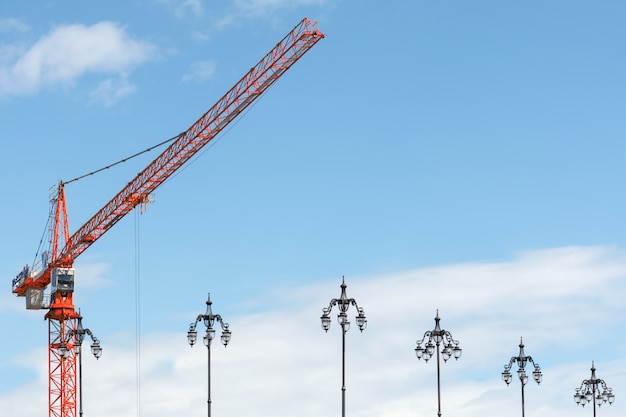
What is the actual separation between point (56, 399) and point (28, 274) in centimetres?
1531

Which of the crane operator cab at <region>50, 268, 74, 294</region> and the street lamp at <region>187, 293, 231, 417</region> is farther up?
the crane operator cab at <region>50, 268, 74, 294</region>

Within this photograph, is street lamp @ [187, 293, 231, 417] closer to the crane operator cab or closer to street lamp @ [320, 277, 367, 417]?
street lamp @ [320, 277, 367, 417]

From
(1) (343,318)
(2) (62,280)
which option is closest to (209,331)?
(1) (343,318)

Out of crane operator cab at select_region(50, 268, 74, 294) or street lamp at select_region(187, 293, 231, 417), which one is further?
crane operator cab at select_region(50, 268, 74, 294)

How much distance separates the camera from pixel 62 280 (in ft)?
498

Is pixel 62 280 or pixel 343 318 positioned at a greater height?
pixel 62 280

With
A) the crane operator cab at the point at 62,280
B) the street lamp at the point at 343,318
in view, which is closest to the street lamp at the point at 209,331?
the street lamp at the point at 343,318

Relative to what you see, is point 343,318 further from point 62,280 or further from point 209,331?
point 62,280

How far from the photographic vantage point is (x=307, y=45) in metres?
119

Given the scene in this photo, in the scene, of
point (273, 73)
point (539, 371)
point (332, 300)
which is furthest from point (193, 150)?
point (332, 300)

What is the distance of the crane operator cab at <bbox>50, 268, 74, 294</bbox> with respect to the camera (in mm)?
151375

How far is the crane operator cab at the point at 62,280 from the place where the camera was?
15138cm

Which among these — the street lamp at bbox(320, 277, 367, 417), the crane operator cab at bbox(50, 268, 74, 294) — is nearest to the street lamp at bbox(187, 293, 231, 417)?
the street lamp at bbox(320, 277, 367, 417)

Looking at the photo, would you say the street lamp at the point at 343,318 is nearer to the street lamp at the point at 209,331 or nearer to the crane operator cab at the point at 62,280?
the street lamp at the point at 209,331
